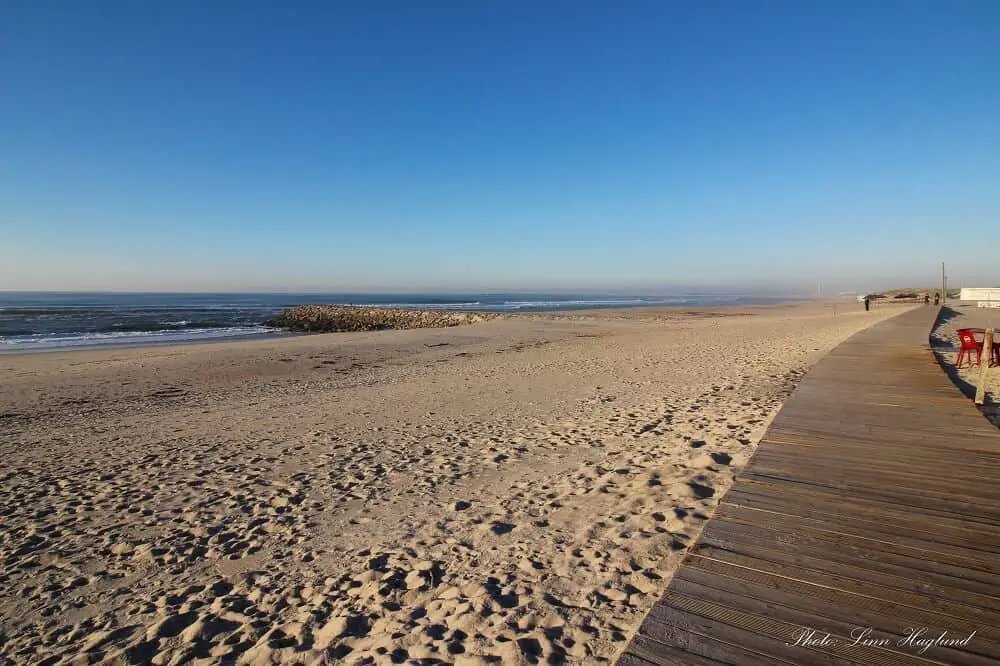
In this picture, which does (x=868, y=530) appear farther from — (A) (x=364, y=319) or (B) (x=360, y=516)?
(A) (x=364, y=319)

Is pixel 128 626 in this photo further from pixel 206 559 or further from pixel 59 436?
pixel 59 436

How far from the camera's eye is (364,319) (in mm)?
42500

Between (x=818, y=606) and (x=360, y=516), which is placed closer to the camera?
(x=818, y=606)

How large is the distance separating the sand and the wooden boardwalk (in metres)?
0.63

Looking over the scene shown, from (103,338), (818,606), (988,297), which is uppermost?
(988,297)

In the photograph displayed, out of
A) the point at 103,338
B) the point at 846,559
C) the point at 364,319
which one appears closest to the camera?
the point at 846,559

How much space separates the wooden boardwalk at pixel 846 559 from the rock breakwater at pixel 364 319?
31978mm

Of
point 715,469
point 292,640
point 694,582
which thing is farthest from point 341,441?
point 694,582

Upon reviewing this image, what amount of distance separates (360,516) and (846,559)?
150 inches

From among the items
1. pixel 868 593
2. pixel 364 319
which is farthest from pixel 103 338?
pixel 868 593

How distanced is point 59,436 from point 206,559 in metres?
5.87

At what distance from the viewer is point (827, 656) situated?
219 cm

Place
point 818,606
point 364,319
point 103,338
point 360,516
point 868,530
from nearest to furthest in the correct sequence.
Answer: point 818,606, point 868,530, point 360,516, point 103,338, point 364,319

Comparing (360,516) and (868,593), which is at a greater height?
(868,593)
